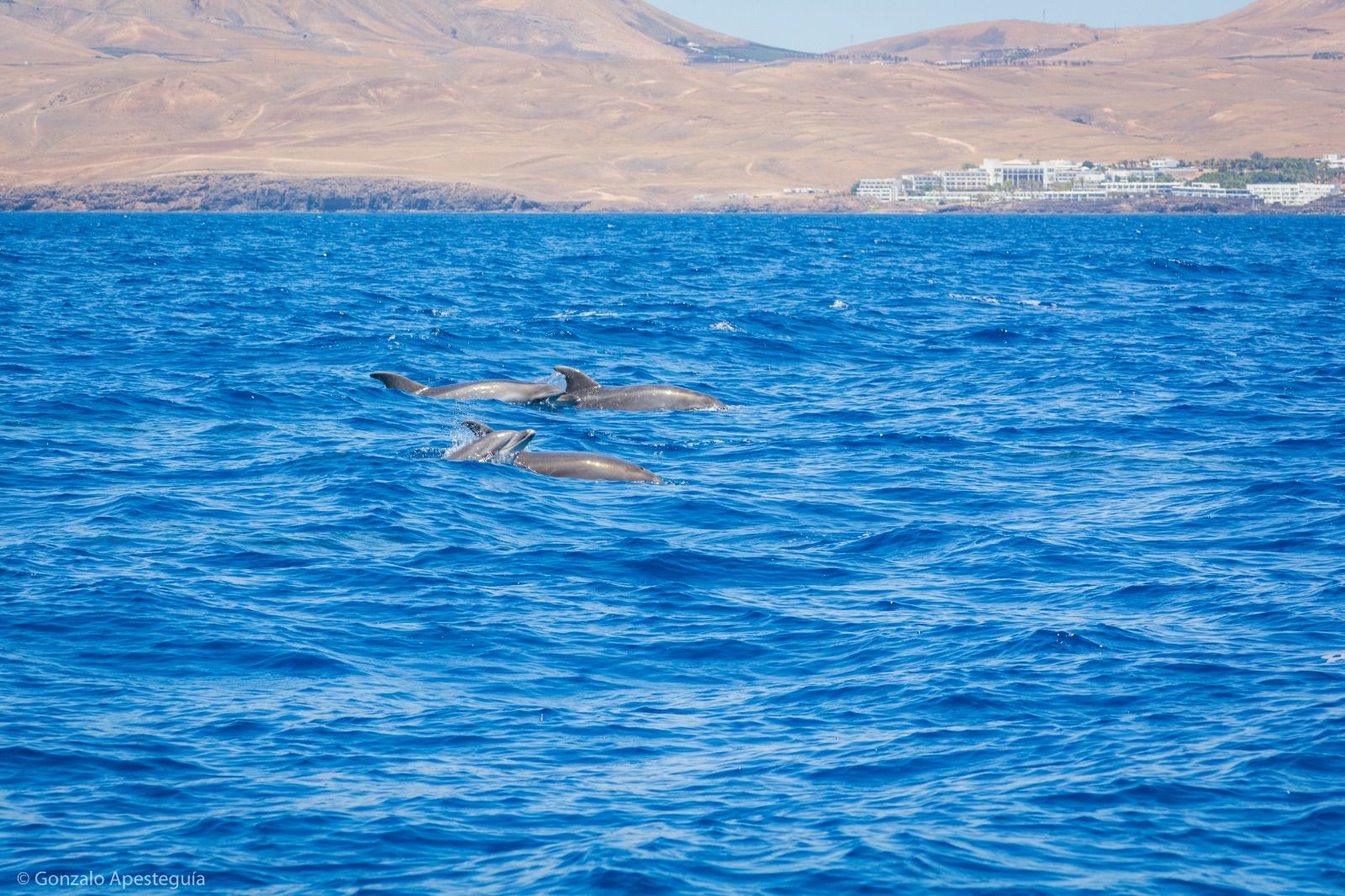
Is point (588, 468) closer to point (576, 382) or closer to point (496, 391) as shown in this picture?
point (576, 382)

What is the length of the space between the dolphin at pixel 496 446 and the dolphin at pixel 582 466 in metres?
0.17

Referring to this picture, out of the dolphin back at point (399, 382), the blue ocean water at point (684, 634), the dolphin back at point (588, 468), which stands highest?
the dolphin back at point (399, 382)

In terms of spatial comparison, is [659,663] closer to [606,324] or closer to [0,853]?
[0,853]

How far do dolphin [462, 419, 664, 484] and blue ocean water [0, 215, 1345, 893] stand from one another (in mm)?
423

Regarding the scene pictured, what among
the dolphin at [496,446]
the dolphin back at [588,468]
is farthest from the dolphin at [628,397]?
the dolphin back at [588,468]

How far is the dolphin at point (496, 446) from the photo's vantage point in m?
22.3

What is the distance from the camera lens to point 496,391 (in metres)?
28.6

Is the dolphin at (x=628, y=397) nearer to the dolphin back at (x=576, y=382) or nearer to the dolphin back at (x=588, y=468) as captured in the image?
the dolphin back at (x=576, y=382)

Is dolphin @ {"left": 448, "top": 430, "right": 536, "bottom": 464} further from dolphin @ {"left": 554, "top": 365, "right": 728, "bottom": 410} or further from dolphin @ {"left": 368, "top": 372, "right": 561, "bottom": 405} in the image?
dolphin @ {"left": 368, "top": 372, "right": 561, "bottom": 405}

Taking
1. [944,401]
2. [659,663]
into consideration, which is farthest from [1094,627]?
[944,401]

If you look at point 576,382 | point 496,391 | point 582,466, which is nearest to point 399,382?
point 496,391

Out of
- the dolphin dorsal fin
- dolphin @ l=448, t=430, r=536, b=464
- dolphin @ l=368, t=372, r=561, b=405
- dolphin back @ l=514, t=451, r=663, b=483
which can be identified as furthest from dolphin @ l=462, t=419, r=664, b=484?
dolphin @ l=368, t=372, r=561, b=405

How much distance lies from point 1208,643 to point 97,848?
940cm

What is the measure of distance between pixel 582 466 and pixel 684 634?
24.2 feet
